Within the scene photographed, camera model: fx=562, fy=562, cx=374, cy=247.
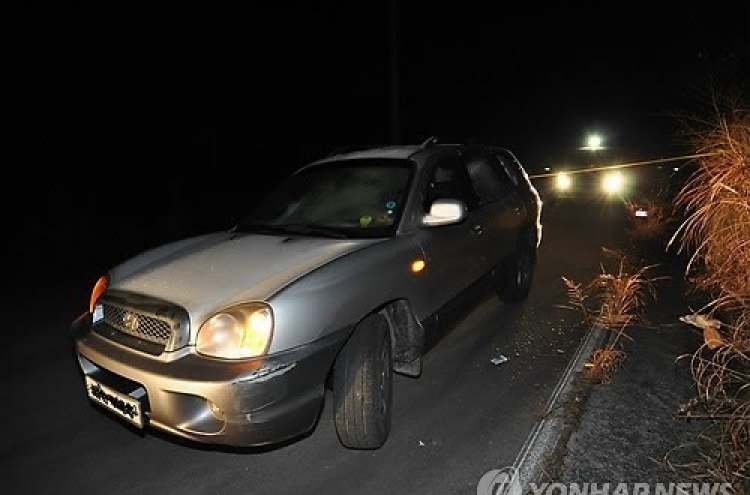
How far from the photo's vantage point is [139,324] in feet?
9.65

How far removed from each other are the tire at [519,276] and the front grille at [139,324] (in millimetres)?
3443

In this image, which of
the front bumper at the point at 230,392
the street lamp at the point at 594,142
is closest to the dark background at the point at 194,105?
the street lamp at the point at 594,142

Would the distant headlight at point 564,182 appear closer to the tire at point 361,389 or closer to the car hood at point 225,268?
the car hood at point 225,268

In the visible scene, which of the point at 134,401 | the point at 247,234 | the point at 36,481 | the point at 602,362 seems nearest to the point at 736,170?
the point at 602,362

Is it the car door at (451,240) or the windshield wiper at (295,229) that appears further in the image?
the car door at (451,240)

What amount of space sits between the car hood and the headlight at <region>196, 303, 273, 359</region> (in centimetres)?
7

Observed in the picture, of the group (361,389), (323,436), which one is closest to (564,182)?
(323,436)

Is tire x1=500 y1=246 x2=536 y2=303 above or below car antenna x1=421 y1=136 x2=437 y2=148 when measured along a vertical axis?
below

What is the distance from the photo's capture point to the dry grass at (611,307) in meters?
4.25

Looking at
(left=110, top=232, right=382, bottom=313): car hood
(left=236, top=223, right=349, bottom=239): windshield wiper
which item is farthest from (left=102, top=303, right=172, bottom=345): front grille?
(left=236, top=223, right=349, bottom=239): windshield wiper

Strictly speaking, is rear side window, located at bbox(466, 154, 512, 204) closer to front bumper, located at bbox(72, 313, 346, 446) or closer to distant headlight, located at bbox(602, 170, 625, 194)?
front bumper, located at bbox(72, 313, 346, 446)

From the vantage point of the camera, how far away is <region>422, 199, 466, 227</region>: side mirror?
3.60 metres

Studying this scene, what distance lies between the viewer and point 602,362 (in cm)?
423

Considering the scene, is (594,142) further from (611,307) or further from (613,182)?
(611,307)
